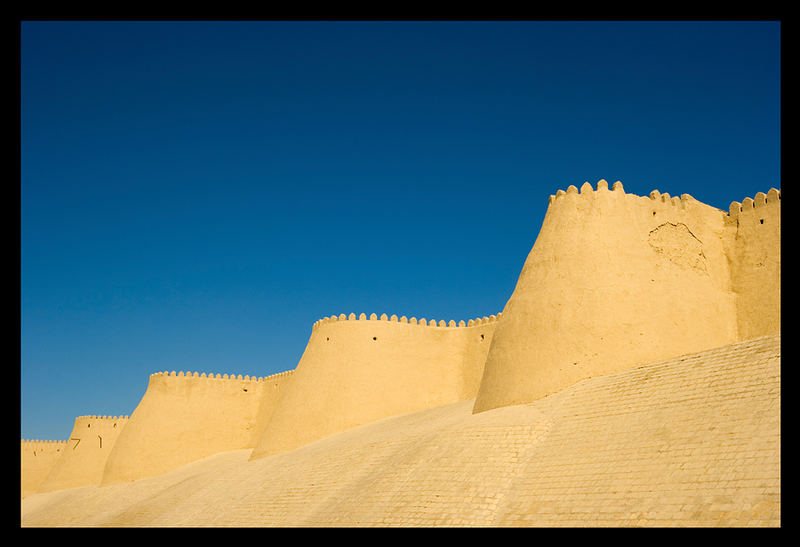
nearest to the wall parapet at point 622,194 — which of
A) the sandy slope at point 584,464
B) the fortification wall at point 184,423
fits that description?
the sandy slope at point 584,464

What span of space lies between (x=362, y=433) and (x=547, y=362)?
7383 millimetres

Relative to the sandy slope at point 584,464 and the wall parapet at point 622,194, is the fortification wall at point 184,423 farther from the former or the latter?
the wall parapet at point 622,194

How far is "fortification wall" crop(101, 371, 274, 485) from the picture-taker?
2869cm

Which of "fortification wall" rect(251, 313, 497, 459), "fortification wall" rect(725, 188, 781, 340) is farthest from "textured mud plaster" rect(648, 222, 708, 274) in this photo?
"fortification wall" rect(251, 313, 497, 459)

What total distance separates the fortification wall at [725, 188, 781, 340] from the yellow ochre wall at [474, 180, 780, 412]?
0.02 metres

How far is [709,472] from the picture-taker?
9086 millimetres

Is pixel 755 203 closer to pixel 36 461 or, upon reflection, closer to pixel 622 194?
pixel 622 194

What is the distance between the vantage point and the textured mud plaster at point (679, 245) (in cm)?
1581

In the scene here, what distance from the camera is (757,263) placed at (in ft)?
51.2

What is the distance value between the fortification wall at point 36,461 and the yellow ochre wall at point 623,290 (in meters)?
30.2

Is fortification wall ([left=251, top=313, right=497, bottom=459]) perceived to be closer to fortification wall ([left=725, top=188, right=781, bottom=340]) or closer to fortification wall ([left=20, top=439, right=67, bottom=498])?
fortification wall ([left=725, top=188, right=781, bottom=340])

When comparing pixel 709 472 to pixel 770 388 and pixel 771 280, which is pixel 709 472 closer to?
pixel 770 388

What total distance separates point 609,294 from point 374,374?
33.5ft

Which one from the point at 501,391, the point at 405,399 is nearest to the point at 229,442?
the point at 405,399
